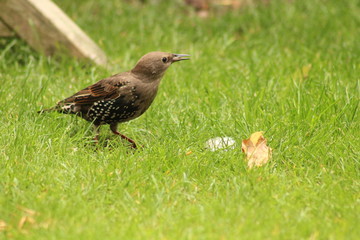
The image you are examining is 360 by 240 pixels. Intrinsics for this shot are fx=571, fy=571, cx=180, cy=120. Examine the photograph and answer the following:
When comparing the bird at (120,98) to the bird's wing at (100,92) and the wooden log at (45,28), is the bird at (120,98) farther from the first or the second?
the wooden log at (45,28)

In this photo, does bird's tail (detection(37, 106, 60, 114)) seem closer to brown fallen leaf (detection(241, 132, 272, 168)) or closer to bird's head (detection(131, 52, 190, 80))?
bird's head (detection(131, 52, 190, 80))

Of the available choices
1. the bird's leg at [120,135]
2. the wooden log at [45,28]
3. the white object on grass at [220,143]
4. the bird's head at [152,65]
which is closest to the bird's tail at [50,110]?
the bird's leg at [120,135]

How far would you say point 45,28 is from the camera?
6.95 m

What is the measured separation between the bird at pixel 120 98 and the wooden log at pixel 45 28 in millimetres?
1690

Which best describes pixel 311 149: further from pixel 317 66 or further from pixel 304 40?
pixel 304 40

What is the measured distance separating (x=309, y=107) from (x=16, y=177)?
2724 millimetres

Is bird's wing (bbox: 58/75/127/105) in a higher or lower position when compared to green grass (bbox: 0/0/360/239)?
higher

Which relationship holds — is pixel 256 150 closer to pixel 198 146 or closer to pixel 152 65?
pixel 198 146

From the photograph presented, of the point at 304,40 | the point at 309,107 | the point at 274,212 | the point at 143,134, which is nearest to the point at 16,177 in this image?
the point at 143,134

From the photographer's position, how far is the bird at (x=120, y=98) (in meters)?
5.16

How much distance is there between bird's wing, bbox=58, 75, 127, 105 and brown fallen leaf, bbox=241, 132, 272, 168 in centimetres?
127

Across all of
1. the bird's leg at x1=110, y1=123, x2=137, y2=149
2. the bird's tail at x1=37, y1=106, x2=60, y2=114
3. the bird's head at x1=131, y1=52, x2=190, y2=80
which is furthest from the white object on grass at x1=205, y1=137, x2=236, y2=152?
the bird's tail at x1=37, y1=106, x2=60, y2=114

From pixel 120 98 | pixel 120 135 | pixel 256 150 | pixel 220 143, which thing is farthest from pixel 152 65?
pixel 256 150

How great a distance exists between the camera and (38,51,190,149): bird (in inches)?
203
